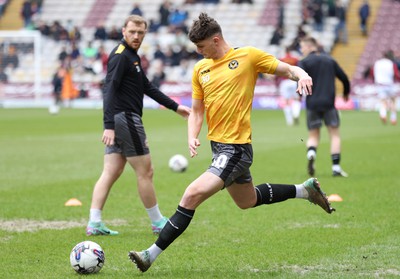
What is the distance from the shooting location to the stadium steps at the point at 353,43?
42750 mm

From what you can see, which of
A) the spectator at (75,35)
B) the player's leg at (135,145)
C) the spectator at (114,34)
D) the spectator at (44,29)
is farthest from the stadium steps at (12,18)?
the player's leg at (135,145)

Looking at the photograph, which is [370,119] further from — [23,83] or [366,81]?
[23,83]

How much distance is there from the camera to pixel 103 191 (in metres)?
9.78

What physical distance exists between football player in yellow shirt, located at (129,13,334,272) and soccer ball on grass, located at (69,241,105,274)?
1.71 ft

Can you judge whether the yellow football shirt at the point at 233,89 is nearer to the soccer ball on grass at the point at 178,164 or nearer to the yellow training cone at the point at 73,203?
the yellow training cone at the point at 73,203

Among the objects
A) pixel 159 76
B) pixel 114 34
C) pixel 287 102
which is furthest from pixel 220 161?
pixel 114 34

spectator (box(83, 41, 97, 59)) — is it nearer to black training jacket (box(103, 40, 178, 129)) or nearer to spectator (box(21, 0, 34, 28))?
spectator (box(21, 0, 34, 28))

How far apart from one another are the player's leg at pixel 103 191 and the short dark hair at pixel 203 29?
96.3 inches

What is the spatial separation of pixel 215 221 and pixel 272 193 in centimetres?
217

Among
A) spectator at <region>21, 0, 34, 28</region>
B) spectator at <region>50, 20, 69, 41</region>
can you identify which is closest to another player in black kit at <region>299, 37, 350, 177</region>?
spectator at <region>50, 20, 69, 41</region>

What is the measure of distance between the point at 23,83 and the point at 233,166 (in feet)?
126

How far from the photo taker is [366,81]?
3872cm

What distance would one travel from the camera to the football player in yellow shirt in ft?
24.7

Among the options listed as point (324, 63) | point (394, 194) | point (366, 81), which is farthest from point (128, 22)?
point (366, 81)
